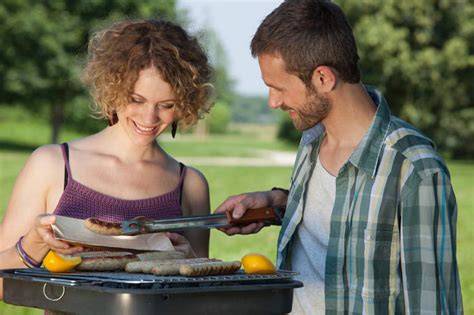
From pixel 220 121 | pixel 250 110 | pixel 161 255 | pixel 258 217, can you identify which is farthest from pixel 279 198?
pixel 250 110

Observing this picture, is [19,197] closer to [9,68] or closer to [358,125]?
[358,125]

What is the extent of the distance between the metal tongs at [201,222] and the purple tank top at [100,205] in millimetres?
197

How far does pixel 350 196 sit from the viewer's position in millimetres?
3148

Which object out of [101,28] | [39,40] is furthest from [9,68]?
[101,28]

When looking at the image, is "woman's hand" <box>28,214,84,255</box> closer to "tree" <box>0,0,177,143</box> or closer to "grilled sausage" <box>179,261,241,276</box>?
"grilled sausage" <box>179,261,241,276</box>

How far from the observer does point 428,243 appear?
2.96m

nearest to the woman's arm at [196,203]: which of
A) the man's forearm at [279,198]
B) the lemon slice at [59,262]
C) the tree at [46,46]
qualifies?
the man's forearm at [279,198]

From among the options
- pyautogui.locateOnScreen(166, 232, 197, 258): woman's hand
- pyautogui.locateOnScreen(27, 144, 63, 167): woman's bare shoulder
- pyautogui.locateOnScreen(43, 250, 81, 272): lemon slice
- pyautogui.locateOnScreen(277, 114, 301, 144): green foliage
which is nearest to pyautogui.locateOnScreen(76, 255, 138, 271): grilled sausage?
pyautogui.locateOnScreen(43, 250, 81, 272): lemon slice

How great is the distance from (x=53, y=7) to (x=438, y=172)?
37208mm

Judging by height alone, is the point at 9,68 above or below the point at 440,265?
above

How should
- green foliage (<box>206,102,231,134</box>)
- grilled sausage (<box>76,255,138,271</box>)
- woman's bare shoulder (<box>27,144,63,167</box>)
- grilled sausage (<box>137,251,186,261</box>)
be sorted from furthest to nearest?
green foliage (<box>206,102,231,134</box>), woman's bare shoulder (<box>27,144,63,167</box>), grilled sausage (<box>137,251,186,261</box>), grilled sausage (<box>76,255,138,271</box>)

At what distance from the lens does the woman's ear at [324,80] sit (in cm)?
326

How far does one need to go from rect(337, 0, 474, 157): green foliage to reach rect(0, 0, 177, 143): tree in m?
7.94

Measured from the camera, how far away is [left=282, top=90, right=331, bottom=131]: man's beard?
3234 millimetres
